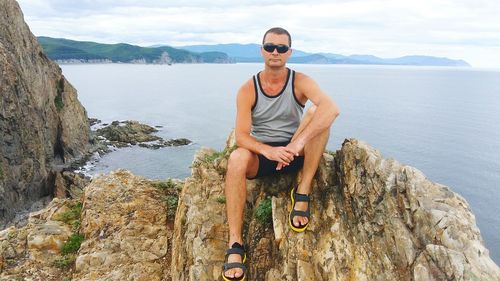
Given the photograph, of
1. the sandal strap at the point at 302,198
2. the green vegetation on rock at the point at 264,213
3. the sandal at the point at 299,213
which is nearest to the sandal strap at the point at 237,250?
the green vegetation on rock at the point at 264,213

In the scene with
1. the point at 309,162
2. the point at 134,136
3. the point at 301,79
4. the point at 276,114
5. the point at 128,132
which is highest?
the point at 301,79

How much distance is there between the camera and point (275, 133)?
883cm

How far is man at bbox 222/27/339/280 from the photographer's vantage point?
25.7 ft

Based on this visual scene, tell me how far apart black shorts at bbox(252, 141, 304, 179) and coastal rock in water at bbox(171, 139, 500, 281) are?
34 centimetres

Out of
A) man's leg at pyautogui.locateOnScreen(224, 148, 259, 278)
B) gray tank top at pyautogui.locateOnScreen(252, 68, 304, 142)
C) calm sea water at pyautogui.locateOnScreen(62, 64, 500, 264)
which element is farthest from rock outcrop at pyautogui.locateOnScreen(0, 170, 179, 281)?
calm sea water at pyautogui.locateOnScreen(62, 64, 500, 264)

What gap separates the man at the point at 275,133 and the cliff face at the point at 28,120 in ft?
117

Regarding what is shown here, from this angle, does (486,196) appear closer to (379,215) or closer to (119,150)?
(379,215)

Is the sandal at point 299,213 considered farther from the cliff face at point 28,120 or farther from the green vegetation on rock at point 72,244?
the cliff face at point 28,120

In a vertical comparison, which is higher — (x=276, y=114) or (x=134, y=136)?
(x=276, y=114)

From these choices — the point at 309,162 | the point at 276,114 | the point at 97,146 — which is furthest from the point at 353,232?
the point at 97,146

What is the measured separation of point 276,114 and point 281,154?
1.21 m

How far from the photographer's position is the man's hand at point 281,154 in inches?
306

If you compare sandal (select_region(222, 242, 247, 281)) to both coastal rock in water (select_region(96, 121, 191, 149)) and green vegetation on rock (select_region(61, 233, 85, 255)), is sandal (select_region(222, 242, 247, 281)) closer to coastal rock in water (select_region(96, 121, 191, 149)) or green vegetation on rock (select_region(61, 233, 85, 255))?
green vegetation on rock (select_region(61, 233, 85, 255))

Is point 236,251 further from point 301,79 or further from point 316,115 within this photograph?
point 301,79
